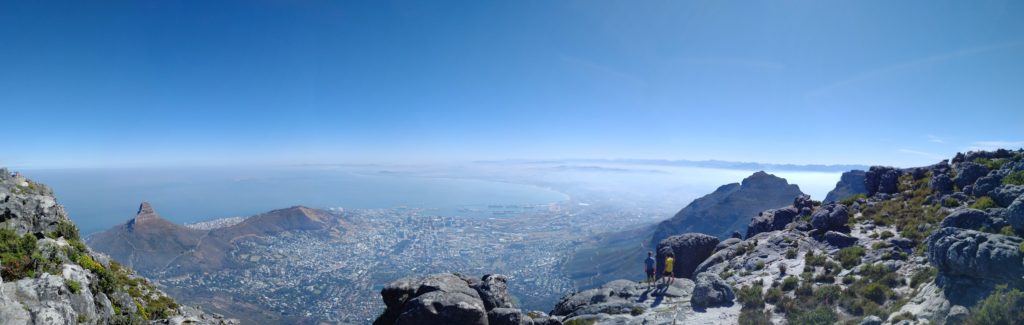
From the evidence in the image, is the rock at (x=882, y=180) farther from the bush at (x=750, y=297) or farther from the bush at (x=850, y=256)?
the bush at (x=750, y=297)

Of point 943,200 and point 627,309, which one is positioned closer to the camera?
point 627,309

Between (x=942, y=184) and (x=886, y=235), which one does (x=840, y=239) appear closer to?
(x=886, y=235)

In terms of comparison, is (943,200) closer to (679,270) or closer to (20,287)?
(679,270)

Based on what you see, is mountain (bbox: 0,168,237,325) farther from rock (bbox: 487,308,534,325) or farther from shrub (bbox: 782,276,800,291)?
shrub (bbox: 782,276,800,291)

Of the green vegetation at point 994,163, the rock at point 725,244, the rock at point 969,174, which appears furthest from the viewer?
the rock at point 725,244

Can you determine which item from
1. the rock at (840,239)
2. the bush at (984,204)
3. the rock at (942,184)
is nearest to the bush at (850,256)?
the rock at (840,239)

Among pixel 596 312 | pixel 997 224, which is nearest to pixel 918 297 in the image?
pixel 997 224

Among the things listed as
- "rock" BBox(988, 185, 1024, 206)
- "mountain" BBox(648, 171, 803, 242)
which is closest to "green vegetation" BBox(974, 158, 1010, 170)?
"rock" BBox(988, 185, 1024, 206)
